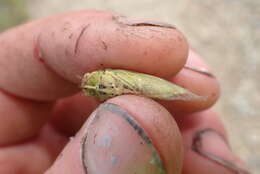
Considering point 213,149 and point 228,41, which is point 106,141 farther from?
point 228,41

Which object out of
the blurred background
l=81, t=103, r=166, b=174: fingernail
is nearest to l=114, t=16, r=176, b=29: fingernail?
l=81, t=103, r=166, b=174: fingernail

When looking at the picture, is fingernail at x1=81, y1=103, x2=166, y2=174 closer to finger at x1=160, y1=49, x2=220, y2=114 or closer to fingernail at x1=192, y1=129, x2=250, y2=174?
finger at x1=160, y1=49, x2=220, y2=114

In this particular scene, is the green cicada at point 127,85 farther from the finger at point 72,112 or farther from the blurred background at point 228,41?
the blurred background at point 228,41

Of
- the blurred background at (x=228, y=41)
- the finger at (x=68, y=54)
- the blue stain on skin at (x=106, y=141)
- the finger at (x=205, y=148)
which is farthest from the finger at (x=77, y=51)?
the blurred background at (x=228, y=41)

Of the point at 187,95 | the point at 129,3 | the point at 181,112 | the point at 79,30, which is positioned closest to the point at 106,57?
the point at 79,30

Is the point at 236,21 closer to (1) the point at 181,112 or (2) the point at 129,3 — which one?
(2) the point at 129,3
